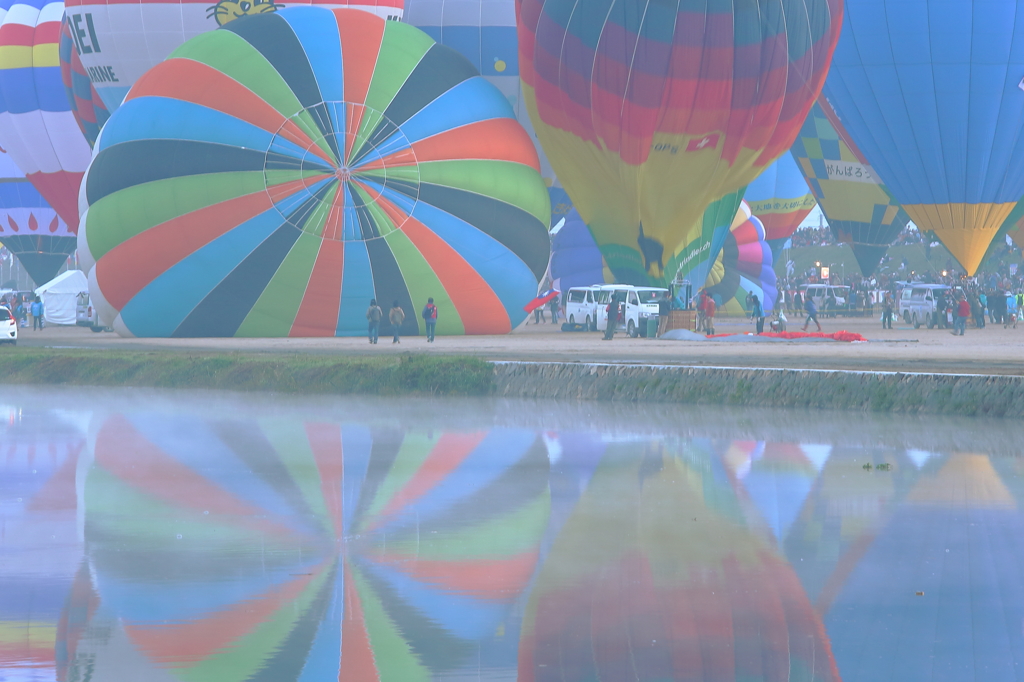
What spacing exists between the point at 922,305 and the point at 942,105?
6015 millimetres

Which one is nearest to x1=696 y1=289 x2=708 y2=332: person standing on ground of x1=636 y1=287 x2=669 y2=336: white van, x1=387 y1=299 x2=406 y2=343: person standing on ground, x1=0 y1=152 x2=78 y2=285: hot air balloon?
x1=636 y1=287 x2=669 y2=336: white van

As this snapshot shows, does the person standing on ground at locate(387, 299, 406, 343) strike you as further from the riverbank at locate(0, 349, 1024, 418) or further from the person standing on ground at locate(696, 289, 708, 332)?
the person standing on ground at locate(696, 289, 708, 332)

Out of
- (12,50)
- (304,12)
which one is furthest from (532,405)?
(12,50)

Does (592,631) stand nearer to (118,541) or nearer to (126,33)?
(118,541)

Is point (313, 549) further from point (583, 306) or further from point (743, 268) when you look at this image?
point (743, 268)

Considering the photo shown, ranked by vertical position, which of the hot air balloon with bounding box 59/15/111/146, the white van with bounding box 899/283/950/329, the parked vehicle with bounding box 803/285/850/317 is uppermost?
the hot air balloon with bounding box 59/15/111/146

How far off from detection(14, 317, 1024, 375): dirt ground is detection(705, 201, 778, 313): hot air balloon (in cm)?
1233

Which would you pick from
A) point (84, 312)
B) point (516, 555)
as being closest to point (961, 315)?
point (84, 312)

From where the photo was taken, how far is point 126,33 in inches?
1147

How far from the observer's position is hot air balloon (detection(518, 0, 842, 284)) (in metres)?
24.5

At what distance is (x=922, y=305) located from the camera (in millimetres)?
35406

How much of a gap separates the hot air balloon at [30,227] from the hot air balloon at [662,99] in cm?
2647

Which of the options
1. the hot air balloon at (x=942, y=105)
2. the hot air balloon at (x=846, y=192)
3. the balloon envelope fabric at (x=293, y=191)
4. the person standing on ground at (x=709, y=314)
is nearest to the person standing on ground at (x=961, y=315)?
the hot air balloon at (x=942, y=105)

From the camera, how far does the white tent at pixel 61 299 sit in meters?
43.6
